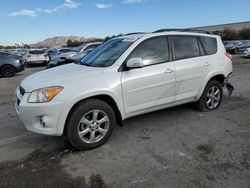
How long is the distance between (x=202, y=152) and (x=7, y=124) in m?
3.81

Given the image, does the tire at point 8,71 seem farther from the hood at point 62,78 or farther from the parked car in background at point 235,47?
the parked car in background at point 235,47

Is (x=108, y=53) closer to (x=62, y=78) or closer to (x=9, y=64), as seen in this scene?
(x=62, y=78)

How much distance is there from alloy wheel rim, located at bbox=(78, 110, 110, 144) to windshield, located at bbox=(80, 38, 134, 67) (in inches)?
33.6

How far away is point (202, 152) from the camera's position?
3.81m

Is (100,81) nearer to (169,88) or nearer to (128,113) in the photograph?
(128,113)

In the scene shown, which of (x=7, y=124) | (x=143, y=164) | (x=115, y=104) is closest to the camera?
(x=143, y=164)

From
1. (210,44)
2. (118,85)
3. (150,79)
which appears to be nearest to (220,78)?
(210,44)

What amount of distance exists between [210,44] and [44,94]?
361 cm

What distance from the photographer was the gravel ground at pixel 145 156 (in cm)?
317

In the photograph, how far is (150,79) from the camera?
14.5 ft

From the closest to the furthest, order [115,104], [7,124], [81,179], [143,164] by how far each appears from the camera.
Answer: [81,179] < [143,164] < [115,104] < [7,124]

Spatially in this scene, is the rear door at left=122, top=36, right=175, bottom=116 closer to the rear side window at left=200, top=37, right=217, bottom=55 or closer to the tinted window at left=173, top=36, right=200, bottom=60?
the tinted window at left=173, top=36, right=200, bottom=60

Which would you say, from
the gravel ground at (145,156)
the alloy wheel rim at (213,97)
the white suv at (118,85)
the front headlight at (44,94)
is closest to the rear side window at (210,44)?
the white suv at (118,85)

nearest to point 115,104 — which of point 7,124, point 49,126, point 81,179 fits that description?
point 49,126
